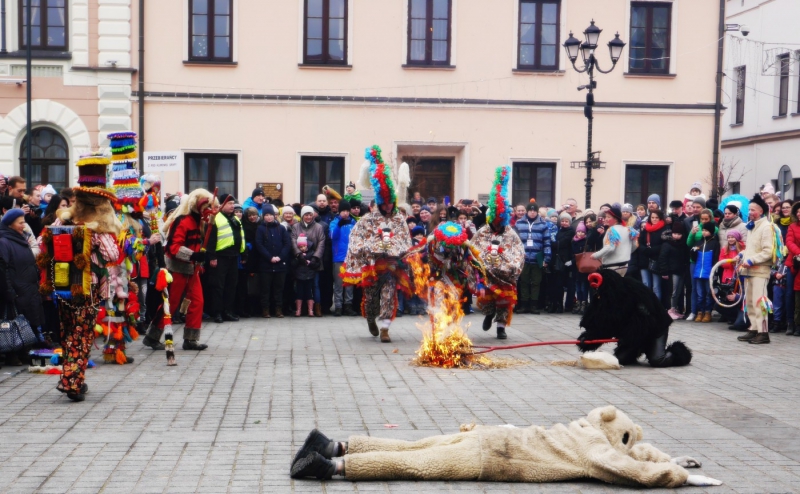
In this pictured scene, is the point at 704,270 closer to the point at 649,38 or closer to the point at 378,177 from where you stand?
the point at 378,177

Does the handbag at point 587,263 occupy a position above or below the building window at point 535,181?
below

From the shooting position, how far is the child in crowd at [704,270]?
15906 millimetres

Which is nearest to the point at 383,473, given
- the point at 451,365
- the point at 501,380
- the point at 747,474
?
the point at 747,474

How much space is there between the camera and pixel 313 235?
1669 cm

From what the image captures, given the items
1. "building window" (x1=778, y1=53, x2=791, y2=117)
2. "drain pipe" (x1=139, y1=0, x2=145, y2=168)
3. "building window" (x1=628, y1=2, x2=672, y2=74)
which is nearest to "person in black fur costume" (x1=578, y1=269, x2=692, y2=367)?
"drain pipe" (x1=139, y1=0, x2=145, y2=168)

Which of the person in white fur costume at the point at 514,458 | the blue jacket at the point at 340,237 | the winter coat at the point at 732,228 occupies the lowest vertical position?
the person in white fur costume at the point at 514,458

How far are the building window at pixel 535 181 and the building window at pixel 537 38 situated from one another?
2.50 meters

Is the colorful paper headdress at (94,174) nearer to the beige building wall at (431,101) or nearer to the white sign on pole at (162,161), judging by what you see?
the white sign on pole at (162,161)

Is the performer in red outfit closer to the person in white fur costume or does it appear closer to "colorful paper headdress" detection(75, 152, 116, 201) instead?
"colorful paper headdress" detection(75, 152, 116, 201)

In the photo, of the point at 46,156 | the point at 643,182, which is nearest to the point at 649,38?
the point at 643,182

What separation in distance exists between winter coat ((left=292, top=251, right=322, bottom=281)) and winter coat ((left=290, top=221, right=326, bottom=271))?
57 mm

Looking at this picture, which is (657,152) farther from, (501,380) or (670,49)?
(501,380)

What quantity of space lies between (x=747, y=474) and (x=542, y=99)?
61.3ft

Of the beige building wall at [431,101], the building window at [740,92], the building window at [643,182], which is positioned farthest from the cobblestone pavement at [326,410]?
the building window at [740,92]
